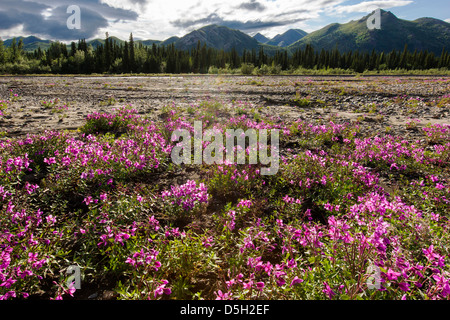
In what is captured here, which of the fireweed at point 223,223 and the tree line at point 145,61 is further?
the tree line at point 145,61

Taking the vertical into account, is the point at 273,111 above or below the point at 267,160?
above

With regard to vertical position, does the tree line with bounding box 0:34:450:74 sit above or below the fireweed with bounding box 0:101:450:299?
above

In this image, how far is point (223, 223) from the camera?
3945 mm

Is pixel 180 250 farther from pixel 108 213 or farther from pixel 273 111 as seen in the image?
pixel 273 111

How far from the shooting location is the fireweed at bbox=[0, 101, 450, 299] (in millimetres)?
2566

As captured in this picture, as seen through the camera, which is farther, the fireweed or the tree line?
the tree line

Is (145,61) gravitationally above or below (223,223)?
above

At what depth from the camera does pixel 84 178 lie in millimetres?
4660

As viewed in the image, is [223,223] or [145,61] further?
[145,61]

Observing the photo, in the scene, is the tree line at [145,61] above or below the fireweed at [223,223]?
above

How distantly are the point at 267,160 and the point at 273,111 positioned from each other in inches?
283

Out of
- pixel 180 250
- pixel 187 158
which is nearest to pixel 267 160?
pixel 187 158

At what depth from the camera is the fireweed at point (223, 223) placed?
8.42 feet
